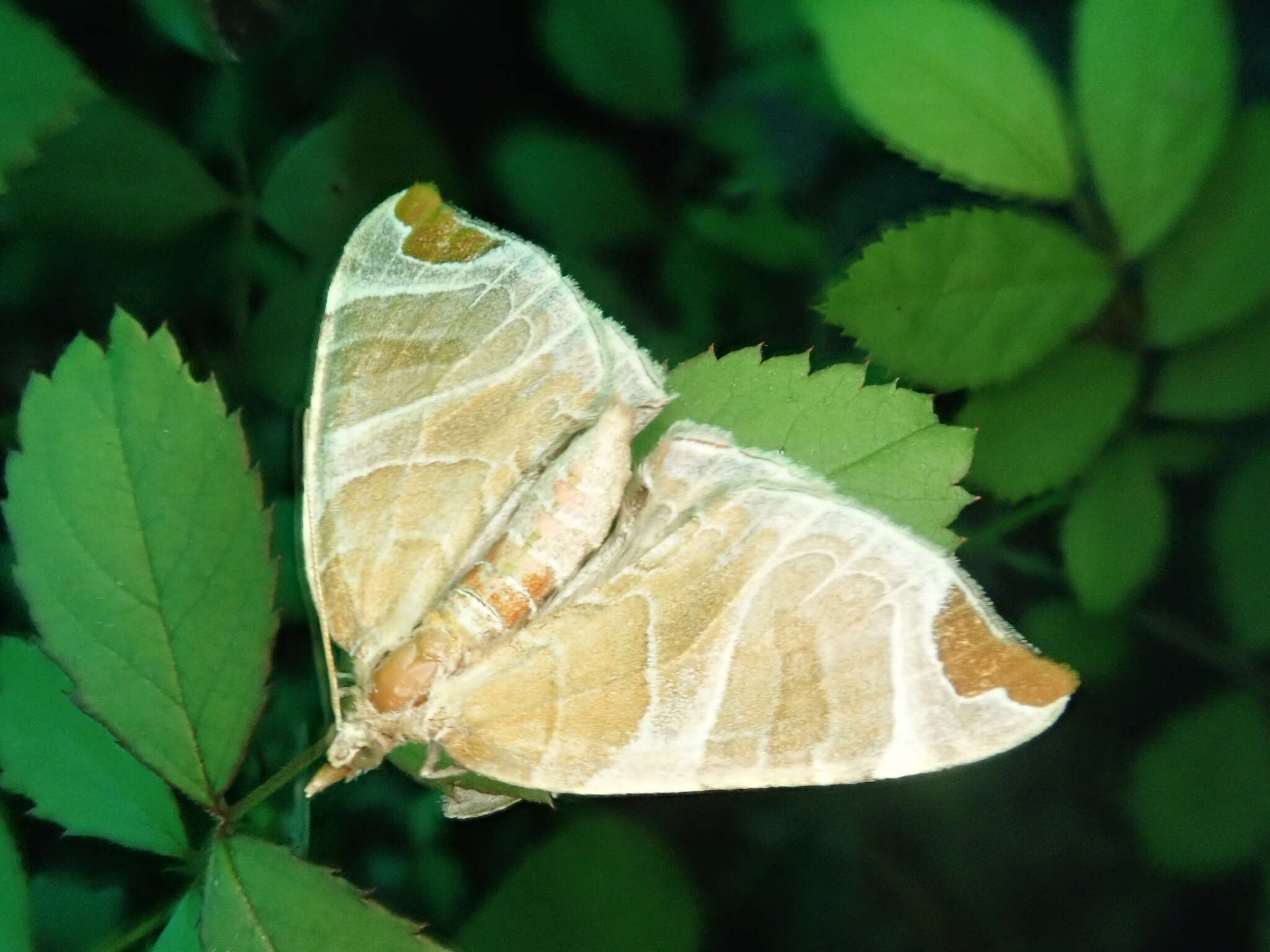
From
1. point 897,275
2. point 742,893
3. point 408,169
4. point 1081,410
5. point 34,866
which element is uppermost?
point 408,169

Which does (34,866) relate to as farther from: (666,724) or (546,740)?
(666,724)

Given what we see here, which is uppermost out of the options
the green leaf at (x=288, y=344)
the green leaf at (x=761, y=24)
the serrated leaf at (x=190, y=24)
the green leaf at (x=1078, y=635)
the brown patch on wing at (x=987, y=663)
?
the serrated leaf at (x=190, y=24)

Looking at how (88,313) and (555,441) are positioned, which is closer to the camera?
(555,441)

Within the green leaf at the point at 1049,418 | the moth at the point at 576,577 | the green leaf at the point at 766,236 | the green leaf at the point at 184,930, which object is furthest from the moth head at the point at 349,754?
the green leaf at the point at 766,236

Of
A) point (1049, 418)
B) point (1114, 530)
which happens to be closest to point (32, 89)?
point (1049, 418)

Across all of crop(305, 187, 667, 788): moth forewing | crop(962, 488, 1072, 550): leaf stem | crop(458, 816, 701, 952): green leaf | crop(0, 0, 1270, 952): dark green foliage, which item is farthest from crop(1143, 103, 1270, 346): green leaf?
crop(458, 816, 701, 952): green leaf

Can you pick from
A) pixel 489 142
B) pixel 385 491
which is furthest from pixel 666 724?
pixel 489 142

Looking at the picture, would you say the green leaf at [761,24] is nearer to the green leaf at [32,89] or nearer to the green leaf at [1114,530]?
the green leaf at [1114,530]

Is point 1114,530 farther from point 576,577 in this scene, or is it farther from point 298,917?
point 298,917
